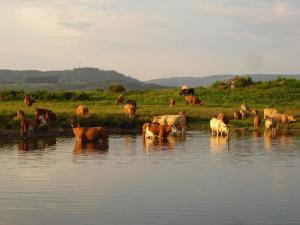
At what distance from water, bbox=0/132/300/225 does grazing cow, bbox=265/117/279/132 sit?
9268mm

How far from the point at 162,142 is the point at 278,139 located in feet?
21.0

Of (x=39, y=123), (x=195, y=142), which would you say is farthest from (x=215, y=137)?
(x=39, y=123)

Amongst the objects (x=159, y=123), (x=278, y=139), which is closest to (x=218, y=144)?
(x=278, y=139)

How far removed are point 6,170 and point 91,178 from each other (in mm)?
3743

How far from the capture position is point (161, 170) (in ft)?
82.1

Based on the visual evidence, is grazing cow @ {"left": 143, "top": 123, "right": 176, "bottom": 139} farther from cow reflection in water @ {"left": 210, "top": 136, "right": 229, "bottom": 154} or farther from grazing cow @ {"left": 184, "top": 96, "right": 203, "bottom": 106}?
grazing cow @ {"left": 184, "top": 96, "right": 203, "bottom": 106}

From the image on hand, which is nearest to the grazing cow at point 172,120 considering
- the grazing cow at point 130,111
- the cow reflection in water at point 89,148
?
the grazing cow at point 130,111

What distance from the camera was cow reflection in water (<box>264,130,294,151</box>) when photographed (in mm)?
34375

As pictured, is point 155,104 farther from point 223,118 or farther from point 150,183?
point 150,183

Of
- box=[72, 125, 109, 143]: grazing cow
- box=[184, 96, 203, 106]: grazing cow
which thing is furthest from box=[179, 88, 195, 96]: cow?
box=[72, 125, 109, 143]: grazing cow

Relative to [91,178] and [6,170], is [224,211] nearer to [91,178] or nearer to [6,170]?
[91,178]

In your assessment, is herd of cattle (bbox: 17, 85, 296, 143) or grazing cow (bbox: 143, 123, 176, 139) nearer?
herd of cattle (bbox: 17, 85, 296, 143)

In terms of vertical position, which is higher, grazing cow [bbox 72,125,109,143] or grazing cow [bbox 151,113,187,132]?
grazing cow [bbox 151,113,187,132]

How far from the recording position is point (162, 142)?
3612cm
